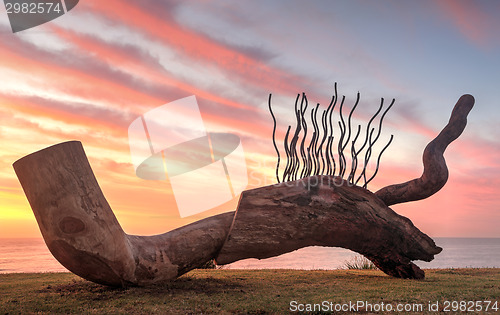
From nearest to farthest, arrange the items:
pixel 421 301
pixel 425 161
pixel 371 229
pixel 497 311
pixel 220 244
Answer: pixel 497 311
pixel 421 301
pixel 220 244
pixel 371 229
pixel 425 161

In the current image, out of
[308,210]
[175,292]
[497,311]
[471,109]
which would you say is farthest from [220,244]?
[471,109]

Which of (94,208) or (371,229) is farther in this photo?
(371,229)

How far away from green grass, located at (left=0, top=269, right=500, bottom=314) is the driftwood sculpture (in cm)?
51

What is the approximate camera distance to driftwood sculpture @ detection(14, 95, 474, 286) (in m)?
6.77

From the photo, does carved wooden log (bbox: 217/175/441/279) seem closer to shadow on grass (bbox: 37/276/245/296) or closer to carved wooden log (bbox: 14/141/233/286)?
shadow on grass (bbox: 37/276/245/296)

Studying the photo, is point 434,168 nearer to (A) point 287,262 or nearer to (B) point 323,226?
(B) point 323,226

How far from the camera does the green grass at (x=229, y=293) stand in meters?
6.18

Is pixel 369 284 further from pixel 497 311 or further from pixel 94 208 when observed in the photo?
pixel 94 208

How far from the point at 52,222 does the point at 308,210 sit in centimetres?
502

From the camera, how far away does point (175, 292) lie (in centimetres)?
725

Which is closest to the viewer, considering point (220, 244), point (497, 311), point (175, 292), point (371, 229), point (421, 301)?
point (497, 311)

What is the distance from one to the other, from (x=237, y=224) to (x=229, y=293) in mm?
1499

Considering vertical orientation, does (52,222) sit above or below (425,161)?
below

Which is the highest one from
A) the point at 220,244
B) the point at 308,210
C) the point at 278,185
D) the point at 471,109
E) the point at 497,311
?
the point at 471,109
